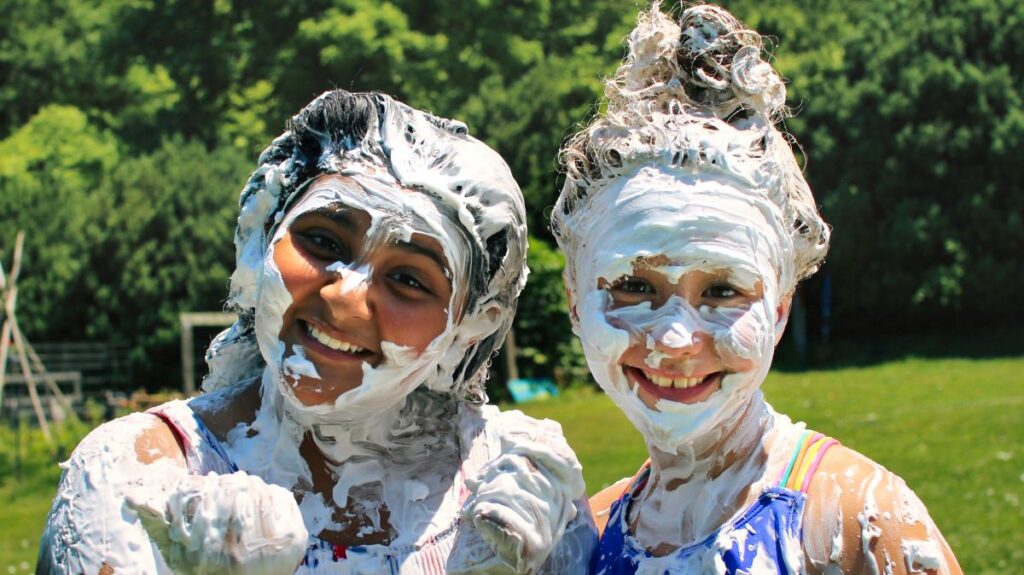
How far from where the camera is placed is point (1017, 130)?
17328 mm

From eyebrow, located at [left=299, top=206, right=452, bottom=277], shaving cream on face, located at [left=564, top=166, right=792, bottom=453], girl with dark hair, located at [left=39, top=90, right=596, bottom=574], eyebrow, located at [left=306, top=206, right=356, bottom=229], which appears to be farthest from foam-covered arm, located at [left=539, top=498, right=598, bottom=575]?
eyebrow, located at [left=306, top=206, right=356, bottom=229]

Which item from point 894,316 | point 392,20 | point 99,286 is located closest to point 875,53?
point 894,316

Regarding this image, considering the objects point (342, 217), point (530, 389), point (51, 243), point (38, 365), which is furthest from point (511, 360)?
point (342, 217)

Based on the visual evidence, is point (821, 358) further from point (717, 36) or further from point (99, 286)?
point (717, 36)

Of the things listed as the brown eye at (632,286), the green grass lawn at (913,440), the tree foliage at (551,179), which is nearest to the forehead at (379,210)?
the brown eye at (632,286)

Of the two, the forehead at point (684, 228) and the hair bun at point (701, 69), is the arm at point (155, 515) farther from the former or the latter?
the hair bun at point (701, 69)

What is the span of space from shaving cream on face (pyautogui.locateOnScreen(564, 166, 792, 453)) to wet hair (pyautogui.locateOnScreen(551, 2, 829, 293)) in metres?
0.05

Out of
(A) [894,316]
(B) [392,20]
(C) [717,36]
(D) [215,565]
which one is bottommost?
(A) [894,316]

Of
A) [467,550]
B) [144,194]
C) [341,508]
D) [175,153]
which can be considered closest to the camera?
[467,550]

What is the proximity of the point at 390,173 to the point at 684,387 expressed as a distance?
2.69ft

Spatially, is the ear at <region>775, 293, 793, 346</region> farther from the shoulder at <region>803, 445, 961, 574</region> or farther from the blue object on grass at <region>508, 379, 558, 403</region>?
the blue object on grass at <region>508, 379, 558, 403</region>

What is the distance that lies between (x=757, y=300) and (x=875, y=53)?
58.2 ft

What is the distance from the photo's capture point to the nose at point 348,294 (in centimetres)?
257

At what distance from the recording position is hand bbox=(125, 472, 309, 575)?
2137 mm
